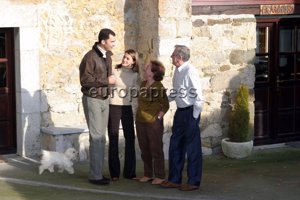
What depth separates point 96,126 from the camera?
8.53 metres

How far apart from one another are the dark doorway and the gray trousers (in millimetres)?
3537

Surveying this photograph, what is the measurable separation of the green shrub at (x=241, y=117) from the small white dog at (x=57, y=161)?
2618mm

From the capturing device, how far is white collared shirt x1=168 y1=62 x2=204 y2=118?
27.1ft

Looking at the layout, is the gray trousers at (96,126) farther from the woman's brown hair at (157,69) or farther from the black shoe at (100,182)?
the woman's brown hair at (157,69)

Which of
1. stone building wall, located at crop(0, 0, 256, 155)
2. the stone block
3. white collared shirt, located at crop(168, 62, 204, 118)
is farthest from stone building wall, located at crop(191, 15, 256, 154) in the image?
white collared shirt, located at crop(168, 62, 204, 118)

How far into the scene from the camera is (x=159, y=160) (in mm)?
8773

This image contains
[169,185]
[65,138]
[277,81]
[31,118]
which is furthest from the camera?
[277,81]

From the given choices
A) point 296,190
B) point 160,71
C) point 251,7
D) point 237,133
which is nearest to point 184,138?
point 160,71

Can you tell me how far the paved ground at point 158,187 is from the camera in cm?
823

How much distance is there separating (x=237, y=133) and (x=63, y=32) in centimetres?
290

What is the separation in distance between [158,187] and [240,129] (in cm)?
233

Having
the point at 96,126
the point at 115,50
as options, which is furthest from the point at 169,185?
the point at 115,50

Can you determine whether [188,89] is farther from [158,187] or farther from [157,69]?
[158,187]

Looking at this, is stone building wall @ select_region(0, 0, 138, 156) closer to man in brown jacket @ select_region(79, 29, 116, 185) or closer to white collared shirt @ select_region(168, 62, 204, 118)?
man in brown jacket @ select_region(79, 29, 116, 185)
